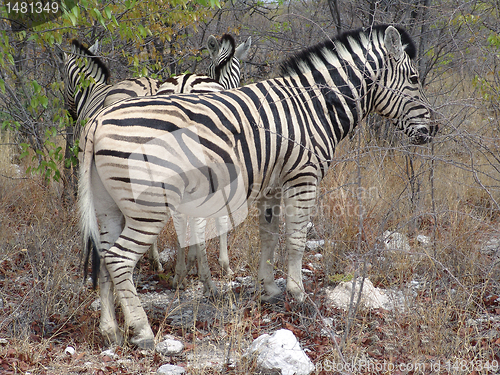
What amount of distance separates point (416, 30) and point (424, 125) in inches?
138

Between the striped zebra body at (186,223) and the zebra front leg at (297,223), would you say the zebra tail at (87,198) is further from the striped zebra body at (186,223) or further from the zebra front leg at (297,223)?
the zebra front leg at (297,223)

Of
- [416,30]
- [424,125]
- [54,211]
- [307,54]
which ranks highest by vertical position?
[416,30]

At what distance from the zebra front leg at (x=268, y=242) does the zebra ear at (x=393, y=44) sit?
1690 millimetres

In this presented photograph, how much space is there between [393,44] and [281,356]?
2861 millimetres

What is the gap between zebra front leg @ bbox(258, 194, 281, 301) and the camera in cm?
417

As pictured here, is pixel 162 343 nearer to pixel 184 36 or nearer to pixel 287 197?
pixel 287 197

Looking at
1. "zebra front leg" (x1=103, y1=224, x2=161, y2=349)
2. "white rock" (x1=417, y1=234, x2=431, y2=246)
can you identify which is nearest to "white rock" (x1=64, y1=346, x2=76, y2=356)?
"zebra front leg" (x1=103, y1=224, x2=161, y2=349)

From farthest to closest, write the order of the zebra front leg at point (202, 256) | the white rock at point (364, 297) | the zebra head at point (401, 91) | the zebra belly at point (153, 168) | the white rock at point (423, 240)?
the white rock at point (423, 240) < the zebra front leg at point (202, 256) < the zebra head at point (401, 91) < the white rock at point (364, 297) < the zebra belly at point (153, 168)

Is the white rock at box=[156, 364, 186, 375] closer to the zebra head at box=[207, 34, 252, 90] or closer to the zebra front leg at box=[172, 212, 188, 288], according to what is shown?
the zebra front leg at box=[172, 212, 188, 288]

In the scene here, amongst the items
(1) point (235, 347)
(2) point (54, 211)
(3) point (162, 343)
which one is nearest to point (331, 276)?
(1) point (235, 347)

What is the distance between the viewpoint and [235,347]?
10.3 ft

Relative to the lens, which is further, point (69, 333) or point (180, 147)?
point (69, 333)

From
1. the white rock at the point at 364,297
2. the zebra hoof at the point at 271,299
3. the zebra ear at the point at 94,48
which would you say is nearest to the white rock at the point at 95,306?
the zebra hoof at the point at 271,299

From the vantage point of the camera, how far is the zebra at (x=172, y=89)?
4465mm
